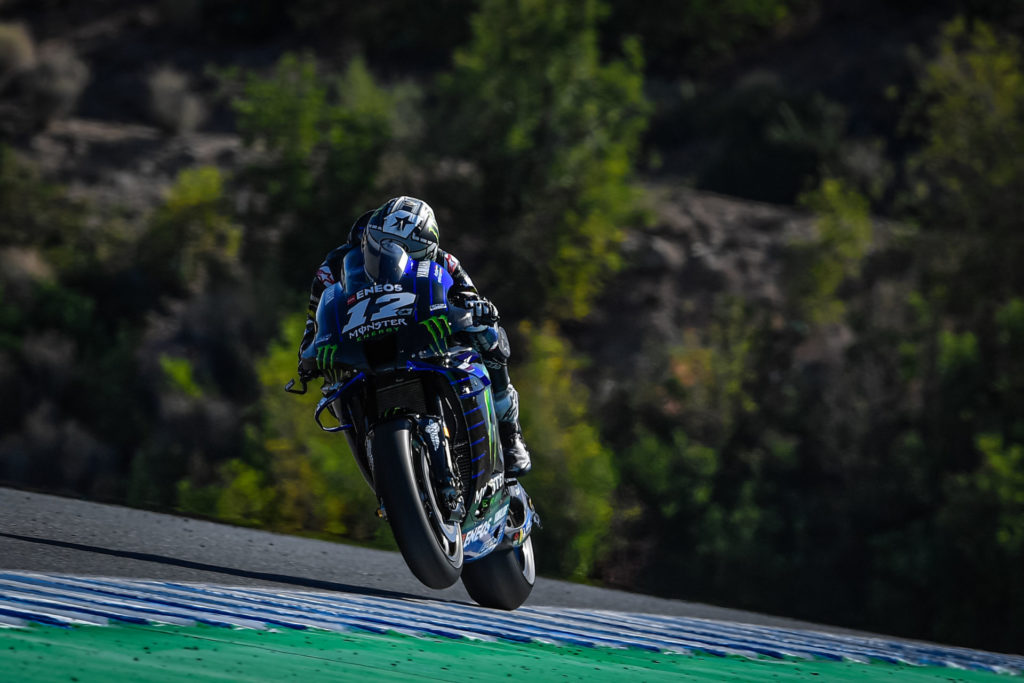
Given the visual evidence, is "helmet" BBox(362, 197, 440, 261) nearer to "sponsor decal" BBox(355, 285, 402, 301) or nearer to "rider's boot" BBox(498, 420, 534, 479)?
"sponsor decal" BBox(355, 285, 402, 301)

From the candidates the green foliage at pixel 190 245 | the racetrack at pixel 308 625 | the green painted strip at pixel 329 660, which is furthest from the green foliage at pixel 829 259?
the green painted strip at pixel 329 660

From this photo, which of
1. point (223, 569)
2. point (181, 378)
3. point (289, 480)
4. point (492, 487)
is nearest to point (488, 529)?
point (492, 487)

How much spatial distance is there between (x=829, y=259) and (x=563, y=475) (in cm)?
1006

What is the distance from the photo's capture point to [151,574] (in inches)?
292

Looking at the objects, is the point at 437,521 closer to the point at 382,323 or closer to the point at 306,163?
the point at 382,323

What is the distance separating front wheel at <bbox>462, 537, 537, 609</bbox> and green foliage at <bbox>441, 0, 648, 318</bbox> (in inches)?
884

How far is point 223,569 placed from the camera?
8.12 m

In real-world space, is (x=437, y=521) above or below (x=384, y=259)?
below

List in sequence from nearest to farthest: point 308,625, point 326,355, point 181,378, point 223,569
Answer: point 308,625 → point 326,355 → point 223,569 → point 181,378

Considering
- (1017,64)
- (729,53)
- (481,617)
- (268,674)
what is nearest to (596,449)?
(1017,64)

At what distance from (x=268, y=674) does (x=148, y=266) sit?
28.3 m

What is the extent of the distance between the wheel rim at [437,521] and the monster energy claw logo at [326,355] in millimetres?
630

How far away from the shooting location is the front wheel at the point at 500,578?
7.94 metres

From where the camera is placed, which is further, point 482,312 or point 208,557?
point 208,557
